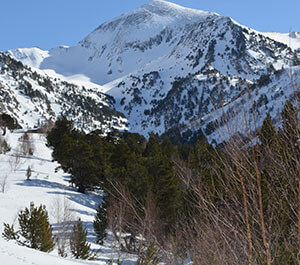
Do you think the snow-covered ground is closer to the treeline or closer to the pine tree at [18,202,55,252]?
the pine tree at [18,202,55,252]

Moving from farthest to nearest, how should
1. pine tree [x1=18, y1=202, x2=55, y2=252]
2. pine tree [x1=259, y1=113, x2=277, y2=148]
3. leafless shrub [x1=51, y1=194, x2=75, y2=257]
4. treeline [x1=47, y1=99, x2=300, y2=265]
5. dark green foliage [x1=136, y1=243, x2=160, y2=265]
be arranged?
leafless shrub [x1=51, y1=194, x2=75, y2=257] → pine tree [x1=18, y1=202, x2=55, y2=252] → dark green foliage [x1=136, y1=243, x2=160, y2=265] → treeline [x1=47, y1=99, x2=300, y2=265] → pine tree [x1=259, y1=113, x2=277, y2=148]

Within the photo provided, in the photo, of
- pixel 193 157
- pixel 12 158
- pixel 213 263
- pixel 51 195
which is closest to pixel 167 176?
pixel 51 195

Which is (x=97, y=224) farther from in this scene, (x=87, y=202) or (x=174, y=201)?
(x=87, y=202)

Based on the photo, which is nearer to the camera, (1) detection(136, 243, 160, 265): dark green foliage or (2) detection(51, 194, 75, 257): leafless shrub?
(1) detection(136, 243, 160, 265): dark green foliage

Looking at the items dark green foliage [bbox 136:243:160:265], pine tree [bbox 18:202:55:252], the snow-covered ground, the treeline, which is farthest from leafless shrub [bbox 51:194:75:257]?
dark green foliage [bbox 136:243:160:265]

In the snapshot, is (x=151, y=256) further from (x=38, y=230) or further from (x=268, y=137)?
(x=38, y=230)

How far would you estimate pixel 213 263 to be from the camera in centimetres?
399

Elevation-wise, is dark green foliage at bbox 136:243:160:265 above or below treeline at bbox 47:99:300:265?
below

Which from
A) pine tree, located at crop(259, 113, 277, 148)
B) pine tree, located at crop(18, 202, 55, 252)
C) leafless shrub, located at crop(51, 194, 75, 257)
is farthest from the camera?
leafless shrub, located at crop(51, 194, 75, 257)

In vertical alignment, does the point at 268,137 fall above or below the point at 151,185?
above

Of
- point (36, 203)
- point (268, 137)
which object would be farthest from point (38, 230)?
point (268, 137)

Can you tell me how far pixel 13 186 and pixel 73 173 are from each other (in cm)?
623


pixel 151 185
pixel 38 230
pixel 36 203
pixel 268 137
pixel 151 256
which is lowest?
pixel 38 230

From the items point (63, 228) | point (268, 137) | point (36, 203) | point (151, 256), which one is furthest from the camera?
point (36, 203)
